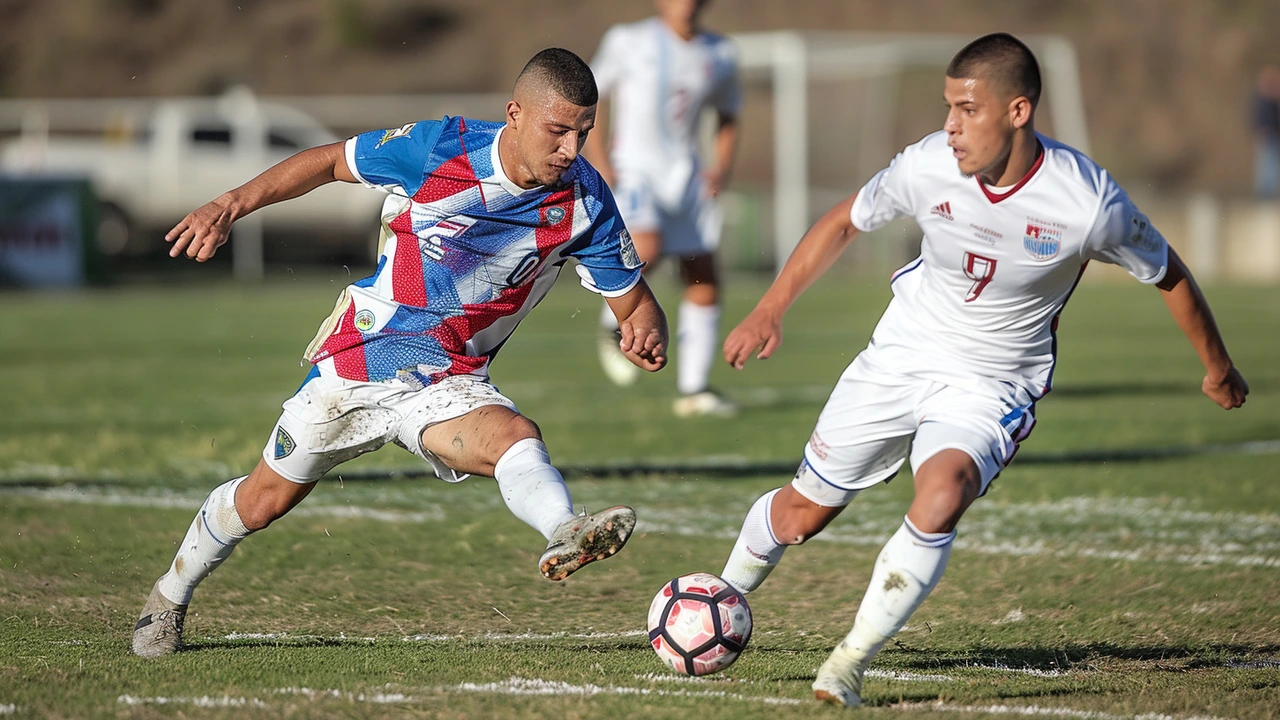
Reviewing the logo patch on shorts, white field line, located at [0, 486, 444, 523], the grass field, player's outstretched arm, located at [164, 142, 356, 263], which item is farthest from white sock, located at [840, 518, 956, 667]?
white field line, located at [0, 486, 444, 523]

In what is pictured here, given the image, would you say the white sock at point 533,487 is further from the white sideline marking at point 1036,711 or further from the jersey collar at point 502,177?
the white sideline marking at point 1036,711

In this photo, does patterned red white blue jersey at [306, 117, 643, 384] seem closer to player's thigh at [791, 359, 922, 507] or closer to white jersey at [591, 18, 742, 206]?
player's thigh at [791, 359, 922, 507]

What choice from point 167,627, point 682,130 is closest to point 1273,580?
point 167,627

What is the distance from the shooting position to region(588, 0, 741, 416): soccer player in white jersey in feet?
28.5

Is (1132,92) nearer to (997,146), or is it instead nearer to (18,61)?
(18,61)

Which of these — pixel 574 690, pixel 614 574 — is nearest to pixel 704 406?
pixel 614 574

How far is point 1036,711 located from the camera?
332 cm

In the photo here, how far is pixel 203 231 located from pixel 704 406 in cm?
510

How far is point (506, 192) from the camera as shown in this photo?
394 cm

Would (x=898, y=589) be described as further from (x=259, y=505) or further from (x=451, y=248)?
(x=259, y=505)

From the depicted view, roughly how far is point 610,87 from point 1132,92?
1645 inches

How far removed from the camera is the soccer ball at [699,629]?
11.8ft

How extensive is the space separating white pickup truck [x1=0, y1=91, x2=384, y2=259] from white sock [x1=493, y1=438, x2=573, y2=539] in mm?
19422

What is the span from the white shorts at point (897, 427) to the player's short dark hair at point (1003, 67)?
73cm
